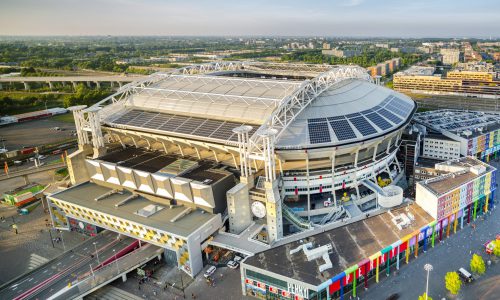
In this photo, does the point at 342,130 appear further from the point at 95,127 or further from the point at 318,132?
the point at 95,127

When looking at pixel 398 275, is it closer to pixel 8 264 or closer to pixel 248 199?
pixel 248 199

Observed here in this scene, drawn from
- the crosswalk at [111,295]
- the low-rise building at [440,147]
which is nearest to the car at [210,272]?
the crosswalk at [111,295]

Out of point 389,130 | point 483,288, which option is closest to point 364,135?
point 389,130

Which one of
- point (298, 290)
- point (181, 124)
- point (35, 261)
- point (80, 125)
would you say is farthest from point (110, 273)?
point (80, 125)

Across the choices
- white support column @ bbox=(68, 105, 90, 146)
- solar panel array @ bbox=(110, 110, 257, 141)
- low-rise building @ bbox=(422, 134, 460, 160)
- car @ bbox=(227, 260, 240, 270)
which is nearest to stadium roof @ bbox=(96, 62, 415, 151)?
Result: solar panel array @ bbox=(110, 110, 257, 141)

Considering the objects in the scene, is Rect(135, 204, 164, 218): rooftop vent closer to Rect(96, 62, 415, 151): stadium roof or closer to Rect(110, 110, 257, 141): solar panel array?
Rect(96, 62, 415, 151): stadium roof

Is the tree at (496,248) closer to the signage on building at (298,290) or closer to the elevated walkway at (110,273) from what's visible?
the signage on building at (298,290)
